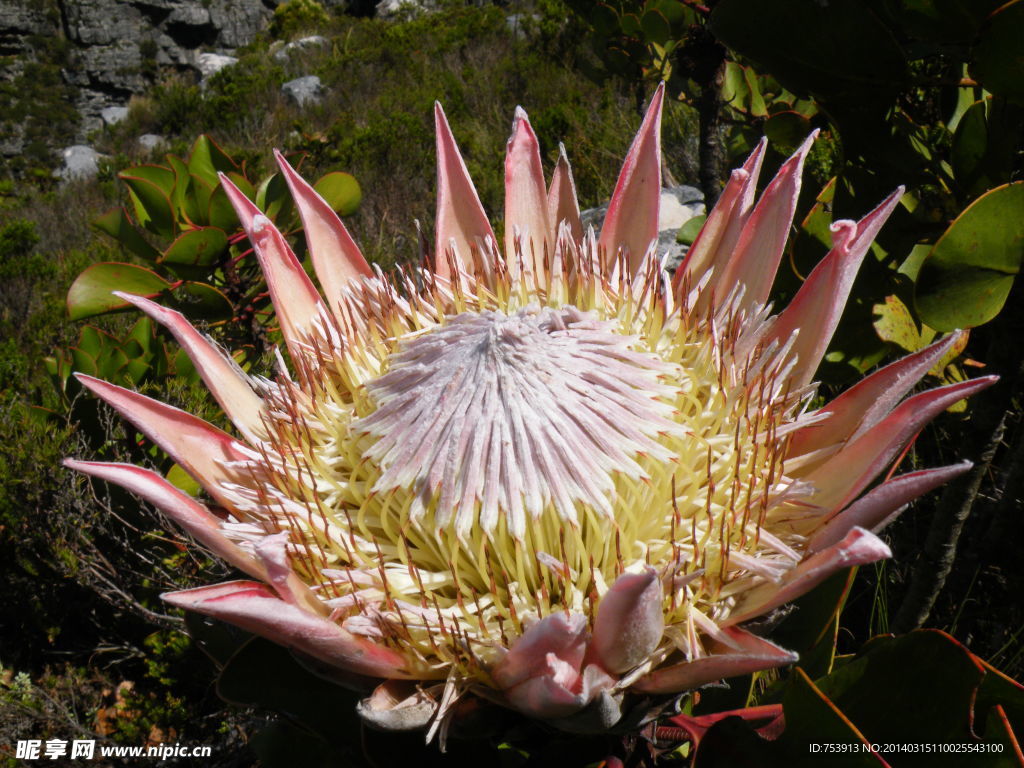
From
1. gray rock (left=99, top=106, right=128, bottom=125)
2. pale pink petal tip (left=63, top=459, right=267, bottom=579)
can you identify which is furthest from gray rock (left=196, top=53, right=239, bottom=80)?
pale pink petal tip (left=63, top=459, right=267, bottom=579)

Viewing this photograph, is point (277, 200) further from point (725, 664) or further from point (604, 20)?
point (725, 664)

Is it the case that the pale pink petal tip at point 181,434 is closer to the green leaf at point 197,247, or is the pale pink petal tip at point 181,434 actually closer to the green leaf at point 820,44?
the green leaf at point 820,44

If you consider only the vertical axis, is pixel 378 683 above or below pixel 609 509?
below

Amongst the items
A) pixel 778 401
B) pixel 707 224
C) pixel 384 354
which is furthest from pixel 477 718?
pixel 707 224

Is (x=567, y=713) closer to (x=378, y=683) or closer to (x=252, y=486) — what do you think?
(x=378, y=683)

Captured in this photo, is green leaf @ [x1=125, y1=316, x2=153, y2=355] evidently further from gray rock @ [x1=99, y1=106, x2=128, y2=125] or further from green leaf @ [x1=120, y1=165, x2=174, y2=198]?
gray rock @ [x1=99, y1=106, x2=128, y2=125]

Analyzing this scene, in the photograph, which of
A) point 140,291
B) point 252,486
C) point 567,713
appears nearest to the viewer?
point 567,713
